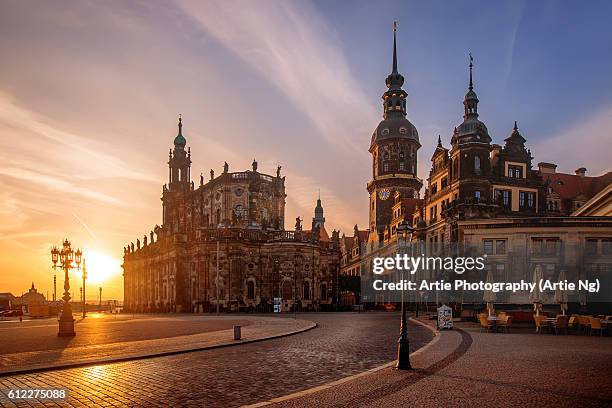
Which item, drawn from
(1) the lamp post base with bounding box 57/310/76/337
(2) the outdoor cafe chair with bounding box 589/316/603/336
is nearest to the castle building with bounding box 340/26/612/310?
(2) the outdoor cafe chair with bounding box 589/316/603/336

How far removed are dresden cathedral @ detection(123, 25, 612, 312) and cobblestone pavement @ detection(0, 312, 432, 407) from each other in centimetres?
3319

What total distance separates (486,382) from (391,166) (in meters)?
90.6

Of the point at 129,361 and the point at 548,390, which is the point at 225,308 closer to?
the point at 129,361

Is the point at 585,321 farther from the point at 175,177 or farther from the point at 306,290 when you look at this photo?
the point at 175,177

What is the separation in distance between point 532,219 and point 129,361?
47.5 m

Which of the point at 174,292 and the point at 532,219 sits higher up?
the point at 532,219

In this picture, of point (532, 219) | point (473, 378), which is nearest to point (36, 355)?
point (473, 378)

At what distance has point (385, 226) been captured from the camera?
9925 cm

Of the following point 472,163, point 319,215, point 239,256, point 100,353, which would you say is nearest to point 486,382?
point 100,353

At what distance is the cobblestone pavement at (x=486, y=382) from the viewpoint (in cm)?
1148

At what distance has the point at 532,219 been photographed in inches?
2199

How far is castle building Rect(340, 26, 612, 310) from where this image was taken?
5559 cm

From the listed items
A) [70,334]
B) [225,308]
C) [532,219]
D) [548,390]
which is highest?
[532,219]

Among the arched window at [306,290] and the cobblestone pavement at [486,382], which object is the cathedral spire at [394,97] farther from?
the cobblestone pavement at [486,382]
